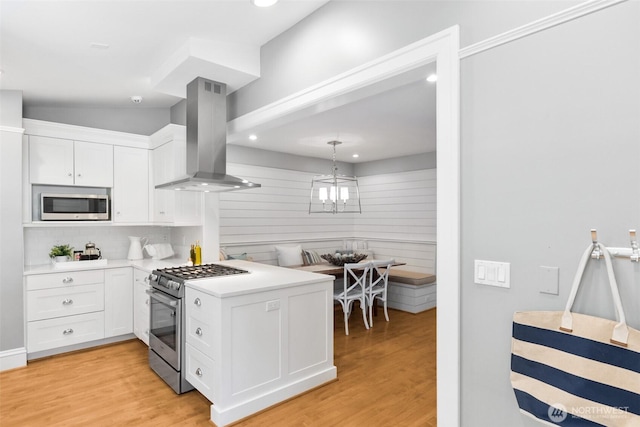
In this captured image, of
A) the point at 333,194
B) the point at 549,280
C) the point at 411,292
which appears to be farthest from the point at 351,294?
the point at 549,280

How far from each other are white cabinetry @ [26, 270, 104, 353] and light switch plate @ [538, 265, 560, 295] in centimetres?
415

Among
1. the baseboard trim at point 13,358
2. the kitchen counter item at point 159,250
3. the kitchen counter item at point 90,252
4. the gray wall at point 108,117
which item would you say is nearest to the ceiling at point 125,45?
the gray wall at point 108,117

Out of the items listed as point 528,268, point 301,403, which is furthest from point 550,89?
point 301,403

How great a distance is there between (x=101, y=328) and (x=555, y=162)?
4422 millimetres

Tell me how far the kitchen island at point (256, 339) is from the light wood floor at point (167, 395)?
0.13 metres

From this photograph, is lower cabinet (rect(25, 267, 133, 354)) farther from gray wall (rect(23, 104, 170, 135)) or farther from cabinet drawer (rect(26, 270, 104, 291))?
gray wall (rect(23, 104, 170, 135))

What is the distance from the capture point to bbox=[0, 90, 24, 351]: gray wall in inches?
135

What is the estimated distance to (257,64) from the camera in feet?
10.4

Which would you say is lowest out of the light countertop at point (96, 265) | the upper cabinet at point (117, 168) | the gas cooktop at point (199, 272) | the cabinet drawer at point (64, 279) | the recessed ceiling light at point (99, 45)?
the cabinet drawer at point (64, 279)

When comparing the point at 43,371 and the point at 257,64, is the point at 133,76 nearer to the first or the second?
the point at 257,64

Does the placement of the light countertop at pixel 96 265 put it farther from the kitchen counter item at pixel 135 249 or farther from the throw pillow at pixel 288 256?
the throw pillow at pixel 288 256

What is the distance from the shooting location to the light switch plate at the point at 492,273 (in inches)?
64.3

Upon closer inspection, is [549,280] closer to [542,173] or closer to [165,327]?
[542,173]

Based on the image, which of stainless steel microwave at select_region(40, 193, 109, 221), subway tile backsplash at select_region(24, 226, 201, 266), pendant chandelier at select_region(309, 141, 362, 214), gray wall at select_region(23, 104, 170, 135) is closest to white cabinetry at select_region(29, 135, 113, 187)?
stainless steel microwave at select_region(40, 193, 109, 221)
